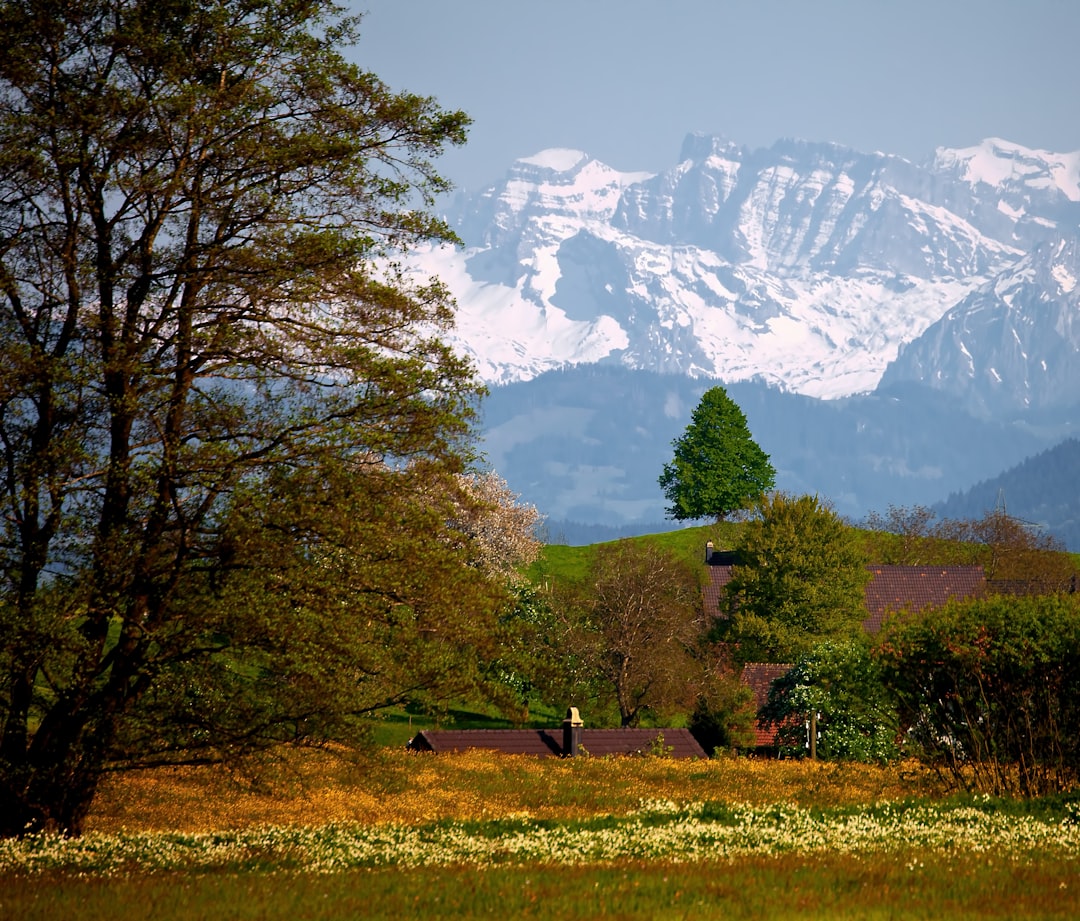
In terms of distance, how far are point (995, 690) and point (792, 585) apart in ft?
154

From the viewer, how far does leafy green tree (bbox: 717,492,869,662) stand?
69.4 metres

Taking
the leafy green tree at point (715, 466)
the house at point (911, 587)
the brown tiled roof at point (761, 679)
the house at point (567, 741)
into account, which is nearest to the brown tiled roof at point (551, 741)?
the house at point (567, 741)

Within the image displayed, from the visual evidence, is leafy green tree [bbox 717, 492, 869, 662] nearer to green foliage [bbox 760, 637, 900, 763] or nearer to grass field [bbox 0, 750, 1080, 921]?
green foliage [bbox 760, 637, 900, 763]

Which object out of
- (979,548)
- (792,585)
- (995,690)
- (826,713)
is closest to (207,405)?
(995,690)

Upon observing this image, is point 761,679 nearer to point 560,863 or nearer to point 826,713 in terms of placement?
point 826,713

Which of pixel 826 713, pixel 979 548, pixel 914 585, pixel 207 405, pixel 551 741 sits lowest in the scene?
pixel 551 741

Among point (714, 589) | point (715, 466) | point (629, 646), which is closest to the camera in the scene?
point (629, 646)

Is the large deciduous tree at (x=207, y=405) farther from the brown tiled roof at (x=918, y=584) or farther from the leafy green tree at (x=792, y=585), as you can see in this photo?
the brown tiled roof at (x=918, y=584)

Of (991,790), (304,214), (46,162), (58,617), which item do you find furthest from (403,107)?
(991,790)

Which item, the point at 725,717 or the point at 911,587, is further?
Answer: the point at 911,587

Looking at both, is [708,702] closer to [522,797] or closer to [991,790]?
[522,797]

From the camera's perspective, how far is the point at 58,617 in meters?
18.8

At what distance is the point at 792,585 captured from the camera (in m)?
70.2

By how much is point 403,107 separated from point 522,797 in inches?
584
